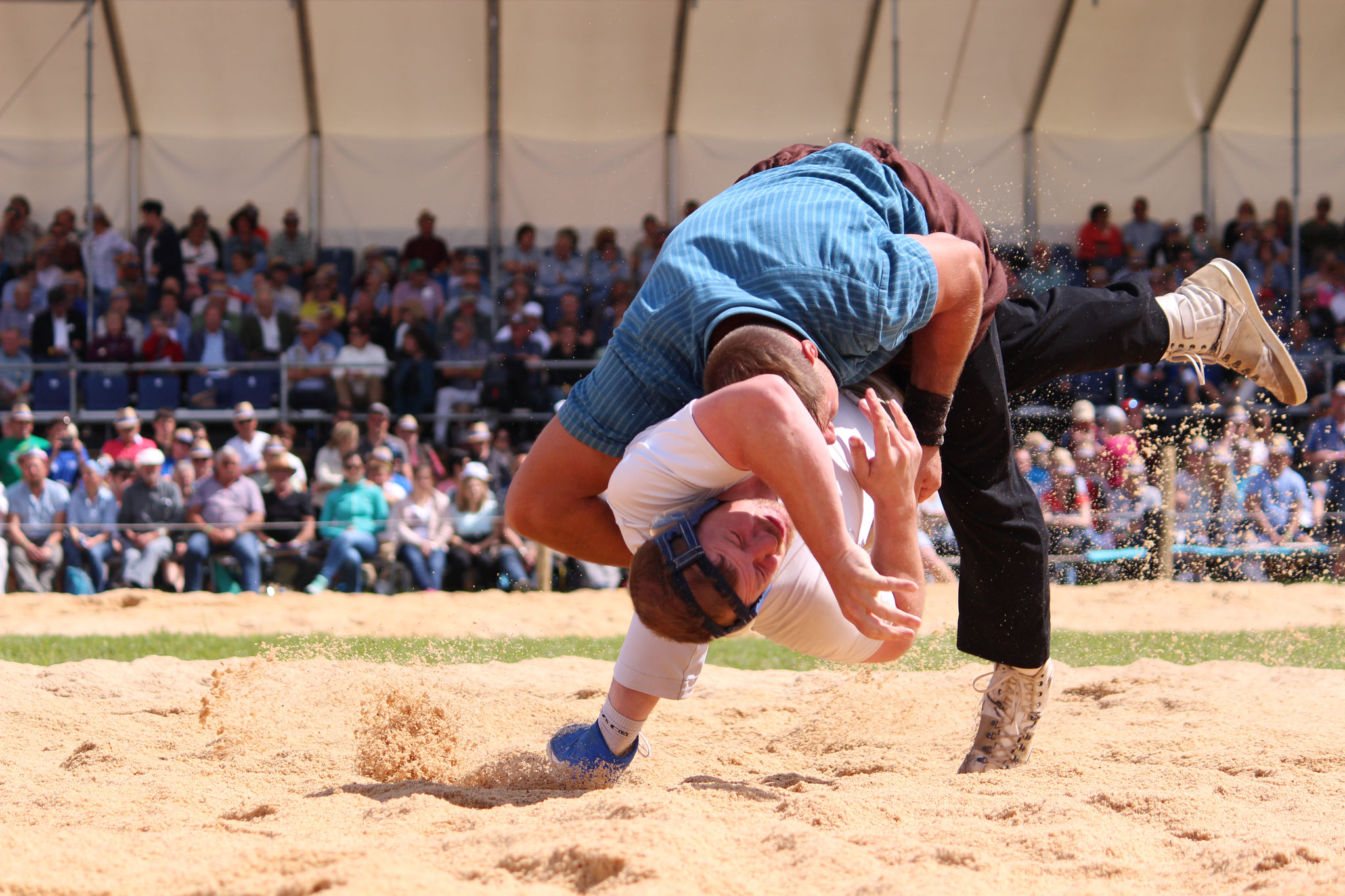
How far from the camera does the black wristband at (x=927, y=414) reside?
2586mm

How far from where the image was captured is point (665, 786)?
2.63 metres

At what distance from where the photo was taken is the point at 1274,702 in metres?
3.45

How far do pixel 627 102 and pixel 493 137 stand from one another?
1.32 m

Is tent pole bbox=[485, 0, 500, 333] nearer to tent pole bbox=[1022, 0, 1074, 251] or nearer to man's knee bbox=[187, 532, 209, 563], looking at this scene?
man's knee bbox=[187, 532, 209, 563]

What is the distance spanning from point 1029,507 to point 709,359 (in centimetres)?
109

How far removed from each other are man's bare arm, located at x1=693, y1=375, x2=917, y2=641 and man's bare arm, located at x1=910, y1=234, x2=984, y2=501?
0.54 meters

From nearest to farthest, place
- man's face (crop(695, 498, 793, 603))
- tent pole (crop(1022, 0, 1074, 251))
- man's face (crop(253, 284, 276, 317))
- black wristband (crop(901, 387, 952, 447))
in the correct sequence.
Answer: man's face (crop(695, 498, 793, 603)) < black wristband (crop(901, 387, 952, 447)) < man's face (crop(253, 284, 276, 317)) < tent pole (crop(1022, 0, 1074, 251))

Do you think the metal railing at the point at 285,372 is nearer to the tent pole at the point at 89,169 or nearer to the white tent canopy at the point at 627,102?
the tent pole at the point at 89,169

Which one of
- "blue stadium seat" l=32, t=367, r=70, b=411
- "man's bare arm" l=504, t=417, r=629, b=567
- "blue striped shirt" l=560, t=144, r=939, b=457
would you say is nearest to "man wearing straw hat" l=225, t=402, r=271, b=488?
"blue stadium seat" l=32, t=367, r=70, b=411

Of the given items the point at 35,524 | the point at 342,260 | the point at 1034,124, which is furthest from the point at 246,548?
the point at 1034,124

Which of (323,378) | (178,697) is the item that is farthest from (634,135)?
(178,697)

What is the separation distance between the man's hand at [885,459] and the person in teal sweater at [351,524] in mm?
5816

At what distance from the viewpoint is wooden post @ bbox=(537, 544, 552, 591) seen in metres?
7.84

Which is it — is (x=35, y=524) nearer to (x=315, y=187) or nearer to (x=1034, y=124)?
(x=315, y=187)
